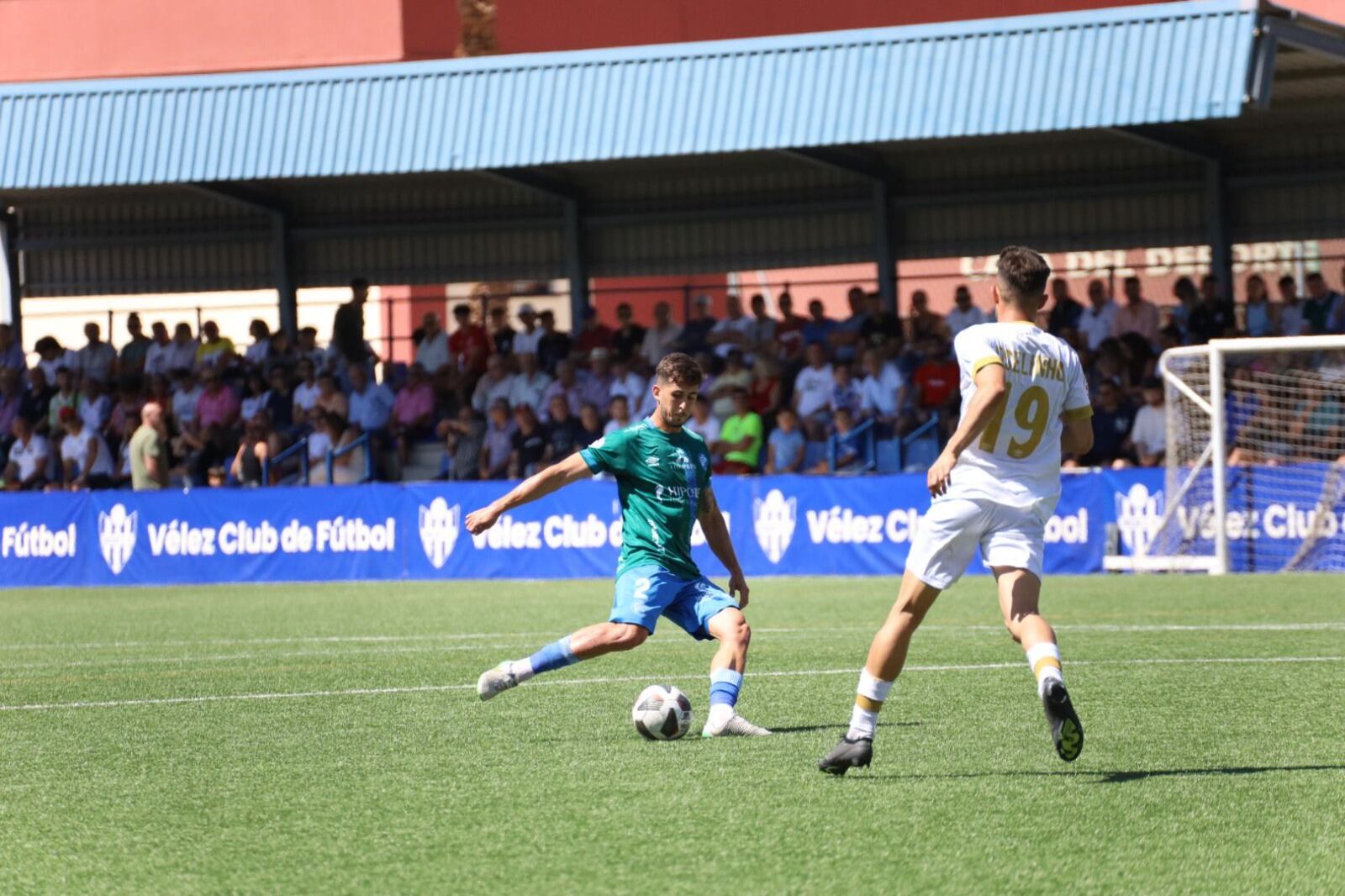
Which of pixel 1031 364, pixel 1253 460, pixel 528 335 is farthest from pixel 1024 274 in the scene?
pixel 528 335

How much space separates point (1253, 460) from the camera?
21188mm

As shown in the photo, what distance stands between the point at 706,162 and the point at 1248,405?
9.73 meters

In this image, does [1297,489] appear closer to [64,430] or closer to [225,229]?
[64,430]

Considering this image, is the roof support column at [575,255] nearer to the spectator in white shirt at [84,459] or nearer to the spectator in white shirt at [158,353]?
the spectator in white shirt at [158,353]

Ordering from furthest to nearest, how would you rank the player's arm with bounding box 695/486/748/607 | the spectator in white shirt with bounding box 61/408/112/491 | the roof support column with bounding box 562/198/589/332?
the roof support column with bounding box 562/198/589/332
the spectator in white shirt with bounding box 61/408/112/491
the player's arm with bounding box 695/486/748/607

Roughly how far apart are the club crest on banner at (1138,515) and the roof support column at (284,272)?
1525 cm

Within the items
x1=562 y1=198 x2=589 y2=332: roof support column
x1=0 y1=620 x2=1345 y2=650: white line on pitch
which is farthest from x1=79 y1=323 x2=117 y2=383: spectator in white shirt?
A: x1=0 y1=620 x2=1345 y2=650: white line on pitch

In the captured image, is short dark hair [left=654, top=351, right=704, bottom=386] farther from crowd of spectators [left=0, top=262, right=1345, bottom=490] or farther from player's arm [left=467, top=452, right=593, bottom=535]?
crowd of spectators [left=0, top=262, right=1345, bottom=490]

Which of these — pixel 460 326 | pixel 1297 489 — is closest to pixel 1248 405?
pixel 1297 489

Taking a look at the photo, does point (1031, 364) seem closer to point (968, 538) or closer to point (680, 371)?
point (968, 538)

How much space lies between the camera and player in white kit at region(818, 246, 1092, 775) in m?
7.07

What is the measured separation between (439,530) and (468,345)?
13.8 ft

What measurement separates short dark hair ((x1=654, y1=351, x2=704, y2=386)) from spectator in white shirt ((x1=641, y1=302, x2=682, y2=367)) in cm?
1704

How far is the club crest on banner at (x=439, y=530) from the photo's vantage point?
2366 centimetres
